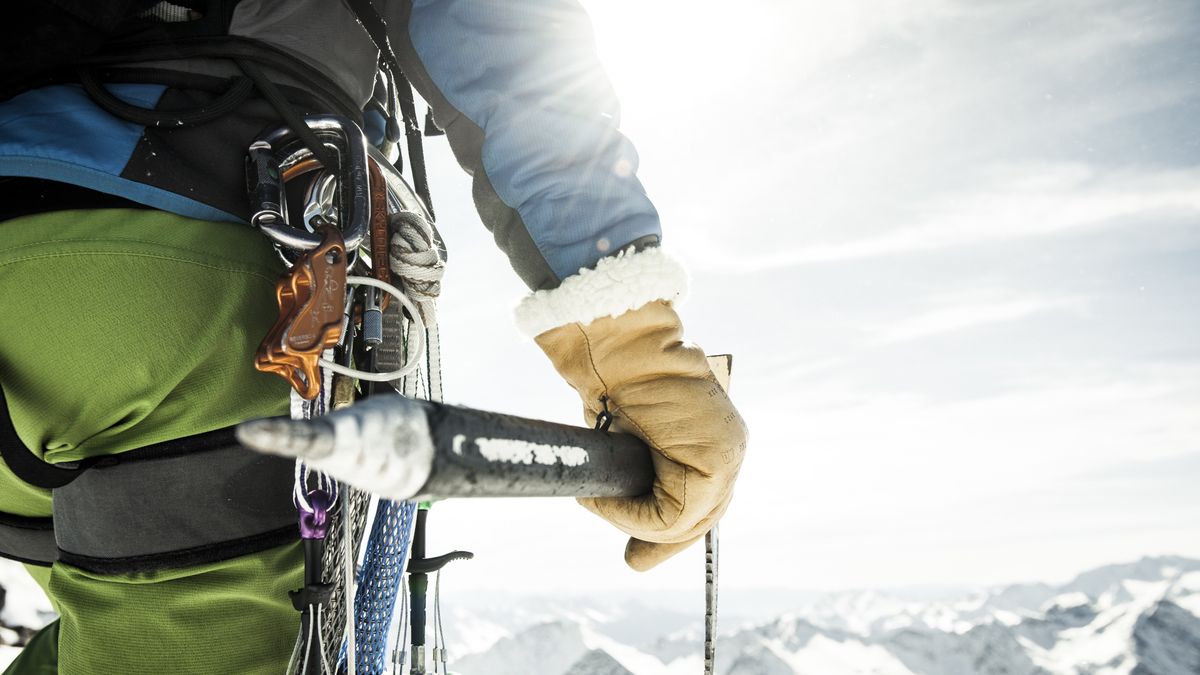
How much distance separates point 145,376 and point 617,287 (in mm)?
634

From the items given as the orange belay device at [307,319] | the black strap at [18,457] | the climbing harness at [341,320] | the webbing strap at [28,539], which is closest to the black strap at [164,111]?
the climbing harness at [341,320]

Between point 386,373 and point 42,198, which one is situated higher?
point 42,198

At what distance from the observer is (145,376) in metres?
0.90

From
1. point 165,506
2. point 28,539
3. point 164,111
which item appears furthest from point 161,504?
point 28,539

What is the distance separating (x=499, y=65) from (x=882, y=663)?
7843 cm

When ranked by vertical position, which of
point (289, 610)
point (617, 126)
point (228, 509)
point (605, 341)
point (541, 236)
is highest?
point (617, 126)

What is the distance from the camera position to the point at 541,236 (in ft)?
3.72

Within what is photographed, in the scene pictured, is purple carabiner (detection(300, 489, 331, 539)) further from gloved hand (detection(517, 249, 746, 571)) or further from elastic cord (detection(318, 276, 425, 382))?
gloved hand (detection(517, 249, 746, 571))

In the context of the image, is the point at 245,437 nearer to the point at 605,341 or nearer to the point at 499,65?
the point at 605,341

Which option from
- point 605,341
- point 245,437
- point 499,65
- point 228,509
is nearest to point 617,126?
point 499,65

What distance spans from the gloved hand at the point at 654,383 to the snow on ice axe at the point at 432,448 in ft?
1.01

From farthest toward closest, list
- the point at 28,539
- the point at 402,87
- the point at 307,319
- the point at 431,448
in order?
the point at 402,87 → the point at 28,539 → the point at 307,319 → the point at 431,448

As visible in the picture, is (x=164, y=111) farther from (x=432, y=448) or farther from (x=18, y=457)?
(x=432, y=448)

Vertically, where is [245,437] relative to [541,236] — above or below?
below
